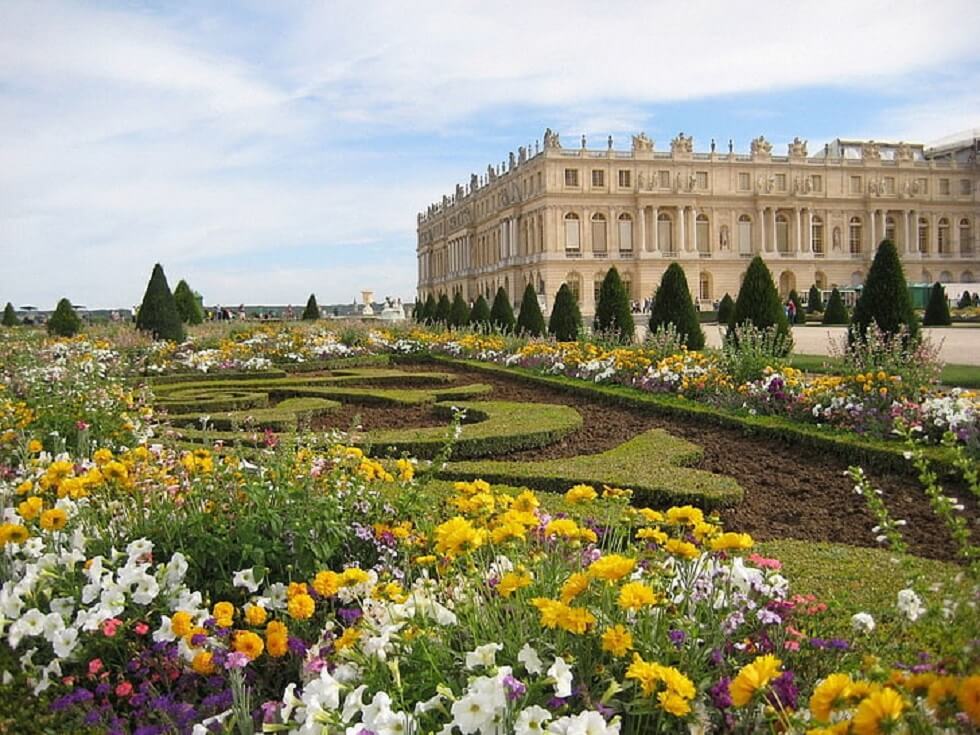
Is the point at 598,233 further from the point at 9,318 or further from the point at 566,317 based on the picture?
the point at 566,317

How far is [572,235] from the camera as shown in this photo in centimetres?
4928

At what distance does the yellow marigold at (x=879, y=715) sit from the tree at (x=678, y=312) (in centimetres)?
1205

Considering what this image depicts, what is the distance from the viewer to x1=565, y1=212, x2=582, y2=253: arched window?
161 feet

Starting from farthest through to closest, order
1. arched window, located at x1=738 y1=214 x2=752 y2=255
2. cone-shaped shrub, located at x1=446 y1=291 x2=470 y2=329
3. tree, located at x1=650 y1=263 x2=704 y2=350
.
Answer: arched window, located at x1=738 y1=214 x2=752 y2=255 → cone-shaped shrub, located at x1=446 y1=291 x2=470 y2=329 → tree, located at x1=650 y1=263 x2=704 y2=350

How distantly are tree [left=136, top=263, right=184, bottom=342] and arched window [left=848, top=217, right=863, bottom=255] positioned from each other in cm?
4496

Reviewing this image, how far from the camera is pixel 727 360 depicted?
27.9ft

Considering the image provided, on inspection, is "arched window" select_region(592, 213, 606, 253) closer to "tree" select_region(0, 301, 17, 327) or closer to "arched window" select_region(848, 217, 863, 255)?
"arched window" select_region(848, 217, 863, 255)

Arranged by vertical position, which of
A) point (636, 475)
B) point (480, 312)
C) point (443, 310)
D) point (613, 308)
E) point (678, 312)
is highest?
point (443, 310)

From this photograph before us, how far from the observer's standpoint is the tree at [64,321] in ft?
69.9

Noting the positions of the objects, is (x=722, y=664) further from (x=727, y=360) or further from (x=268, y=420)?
(x=727, y=360)

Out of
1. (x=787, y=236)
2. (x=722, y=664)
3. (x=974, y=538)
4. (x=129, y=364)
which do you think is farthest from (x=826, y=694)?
(x=787, y=236)

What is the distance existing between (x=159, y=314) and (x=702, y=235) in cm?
3865

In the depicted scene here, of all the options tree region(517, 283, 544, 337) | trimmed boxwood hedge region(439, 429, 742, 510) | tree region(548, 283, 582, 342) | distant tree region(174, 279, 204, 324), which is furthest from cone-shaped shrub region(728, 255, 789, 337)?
distant tree region(174, 279, 204, 324)

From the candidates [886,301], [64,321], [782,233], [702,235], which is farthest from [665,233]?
[886,301]
